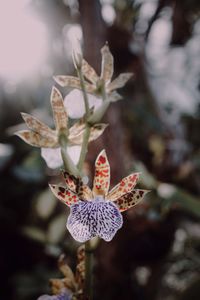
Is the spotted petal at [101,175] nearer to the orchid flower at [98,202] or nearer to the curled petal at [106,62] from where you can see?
the orchid flower at [98,202]

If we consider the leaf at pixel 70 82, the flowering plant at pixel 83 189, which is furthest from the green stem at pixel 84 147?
the leaf at pixel 70 82

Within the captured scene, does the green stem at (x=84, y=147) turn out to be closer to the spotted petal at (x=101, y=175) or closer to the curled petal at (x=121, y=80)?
the spotted petal at (x=101, y=175)

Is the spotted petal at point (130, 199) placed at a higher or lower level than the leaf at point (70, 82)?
lower

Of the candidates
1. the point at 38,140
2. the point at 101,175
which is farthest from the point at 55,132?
the point at 101,175

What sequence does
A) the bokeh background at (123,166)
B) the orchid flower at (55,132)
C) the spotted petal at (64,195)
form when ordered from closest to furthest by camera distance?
1. the spotted petal at (64,195)
2. the orchid flower at (55,132)
3. the bokeh background at (123,166)

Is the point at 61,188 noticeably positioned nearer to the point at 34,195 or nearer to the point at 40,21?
the point at 34,195

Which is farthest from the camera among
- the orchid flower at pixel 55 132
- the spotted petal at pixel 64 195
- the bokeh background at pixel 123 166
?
the bokeh background at pixel 123 166

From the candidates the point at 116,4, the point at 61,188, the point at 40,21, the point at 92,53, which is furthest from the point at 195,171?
the point at 61,188

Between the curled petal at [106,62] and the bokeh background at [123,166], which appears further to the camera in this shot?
the bokeh background at [123,166]
